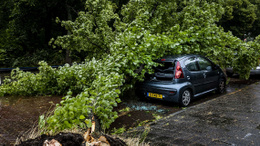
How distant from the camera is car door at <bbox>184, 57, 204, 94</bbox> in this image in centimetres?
663

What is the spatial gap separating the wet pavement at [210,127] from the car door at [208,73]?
1.37m

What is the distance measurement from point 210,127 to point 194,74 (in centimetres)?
270

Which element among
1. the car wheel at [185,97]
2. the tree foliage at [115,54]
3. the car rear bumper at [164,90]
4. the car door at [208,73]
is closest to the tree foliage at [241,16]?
the tree foliage at [115,54]

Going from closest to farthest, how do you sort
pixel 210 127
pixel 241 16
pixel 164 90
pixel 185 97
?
1. pixel 210 127
2. pixel 164 90
3. pixel 185 97
4. pixel 241 16

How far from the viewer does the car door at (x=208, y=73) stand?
7281 mm

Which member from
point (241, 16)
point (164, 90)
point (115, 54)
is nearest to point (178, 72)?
point (164, 90)

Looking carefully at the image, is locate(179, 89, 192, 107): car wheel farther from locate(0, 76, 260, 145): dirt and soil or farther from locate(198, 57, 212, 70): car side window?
locate(198, 57, 212, 70): car side window

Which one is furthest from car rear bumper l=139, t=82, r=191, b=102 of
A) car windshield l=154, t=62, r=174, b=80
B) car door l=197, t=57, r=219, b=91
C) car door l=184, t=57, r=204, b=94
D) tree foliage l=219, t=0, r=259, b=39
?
tree foliage l=219, t=0, r=259, b=39

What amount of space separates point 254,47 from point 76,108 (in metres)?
9.30

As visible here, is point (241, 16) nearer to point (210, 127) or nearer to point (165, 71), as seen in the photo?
point (165, 71)

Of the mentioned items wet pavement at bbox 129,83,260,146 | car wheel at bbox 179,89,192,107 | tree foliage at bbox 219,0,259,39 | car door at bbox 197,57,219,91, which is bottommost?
wet pavement at bbox 129,83,260,146

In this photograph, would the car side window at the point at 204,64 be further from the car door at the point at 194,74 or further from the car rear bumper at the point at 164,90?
the car rear bumper at the point at 164,90

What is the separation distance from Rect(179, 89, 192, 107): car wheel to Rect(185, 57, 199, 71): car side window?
75 cm

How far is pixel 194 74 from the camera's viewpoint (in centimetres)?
678
